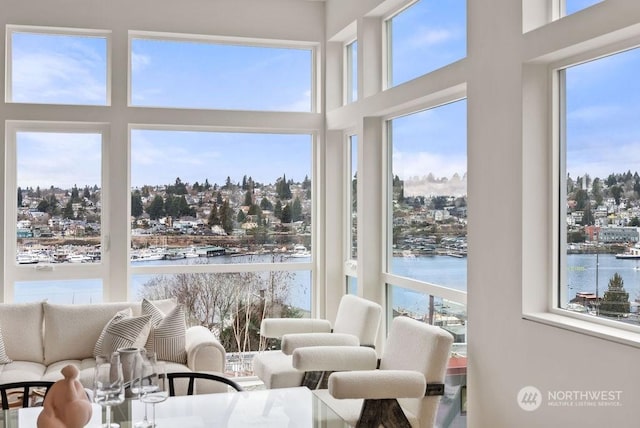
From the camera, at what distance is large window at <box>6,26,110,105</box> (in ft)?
16.9

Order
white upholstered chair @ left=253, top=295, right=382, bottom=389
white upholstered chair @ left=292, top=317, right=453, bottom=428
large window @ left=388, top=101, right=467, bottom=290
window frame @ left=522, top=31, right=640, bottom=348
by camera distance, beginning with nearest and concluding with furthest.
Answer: window frame @ left=522, top=31, right=640, bottom=348 → white upholstered chair @ left=292, top=317, right=453, bottom=428 → large window @ left=388, top=101, right=467, bottom=290 → white upholstered chair @ left=253, top=295, right=382, bottom=389

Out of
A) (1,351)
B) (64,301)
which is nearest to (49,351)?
(1,351)

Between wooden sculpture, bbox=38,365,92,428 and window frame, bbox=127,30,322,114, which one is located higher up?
window frame, bbox=127,30,322,114

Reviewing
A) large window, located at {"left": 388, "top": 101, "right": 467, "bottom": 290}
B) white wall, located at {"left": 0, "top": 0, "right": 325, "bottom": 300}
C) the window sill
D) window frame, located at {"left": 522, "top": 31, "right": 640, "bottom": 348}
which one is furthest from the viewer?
white wall, located at {"left": 0, "top": 0, "right": 325, "bottom": 300}

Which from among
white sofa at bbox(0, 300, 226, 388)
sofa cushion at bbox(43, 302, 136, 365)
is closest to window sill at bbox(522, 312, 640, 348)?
white sofa at bbox(0, 300, 226, 388)

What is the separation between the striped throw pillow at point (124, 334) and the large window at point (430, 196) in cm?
173

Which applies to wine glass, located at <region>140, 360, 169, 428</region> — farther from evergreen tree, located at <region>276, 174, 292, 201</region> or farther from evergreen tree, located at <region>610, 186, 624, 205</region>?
evergreen tree, located at <region>276, 174, 292, 201</region>

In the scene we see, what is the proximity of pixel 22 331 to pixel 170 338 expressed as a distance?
A: 104cm

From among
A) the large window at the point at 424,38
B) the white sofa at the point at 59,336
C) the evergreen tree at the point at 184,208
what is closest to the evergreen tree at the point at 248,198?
the evergreen tree at the point at 184,208

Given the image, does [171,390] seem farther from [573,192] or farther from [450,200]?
[573,192]

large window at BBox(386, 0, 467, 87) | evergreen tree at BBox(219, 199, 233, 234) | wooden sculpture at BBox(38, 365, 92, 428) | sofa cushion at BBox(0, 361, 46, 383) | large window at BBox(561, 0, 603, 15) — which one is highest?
large window at BBox(386, 0, 467, 87)

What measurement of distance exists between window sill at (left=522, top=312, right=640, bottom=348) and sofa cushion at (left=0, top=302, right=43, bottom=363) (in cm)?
333

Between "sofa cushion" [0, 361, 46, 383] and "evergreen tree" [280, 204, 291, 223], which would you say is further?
"evergreen tree" [280, 204, 291, 223]

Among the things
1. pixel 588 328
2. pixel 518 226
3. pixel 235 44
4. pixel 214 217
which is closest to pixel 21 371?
pixel 214 217
